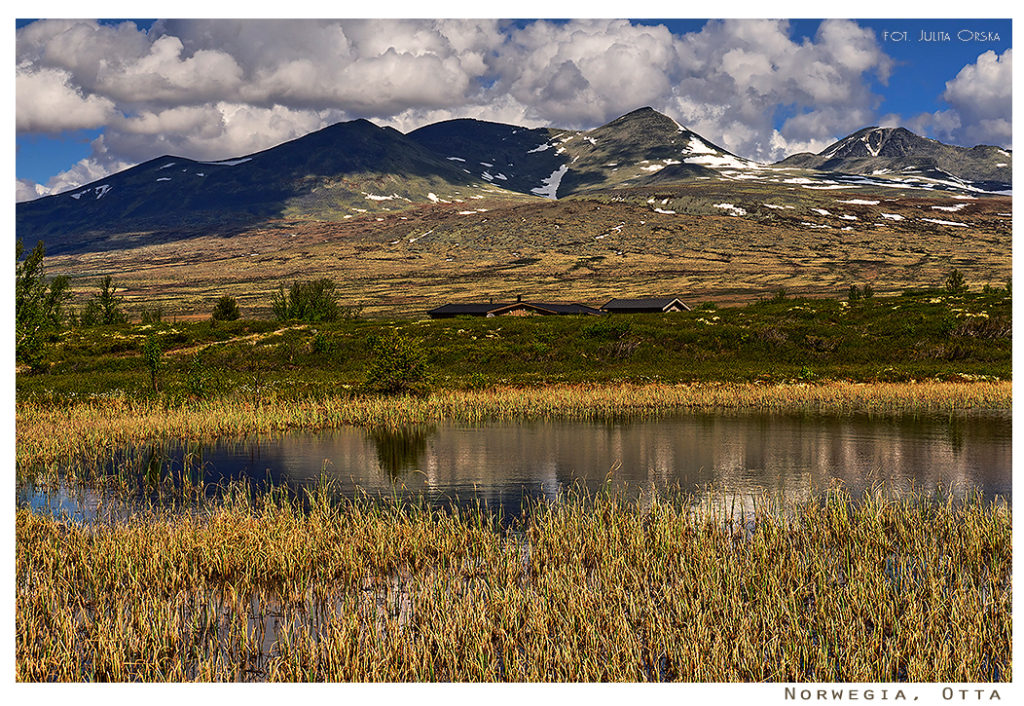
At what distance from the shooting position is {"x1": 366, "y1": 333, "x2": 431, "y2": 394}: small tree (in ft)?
165

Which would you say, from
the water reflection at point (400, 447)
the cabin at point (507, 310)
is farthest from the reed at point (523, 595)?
the cabin at point (507, 310)

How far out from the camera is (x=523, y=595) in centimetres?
1457

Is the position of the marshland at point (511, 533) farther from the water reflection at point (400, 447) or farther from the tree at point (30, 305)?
the tree at point (30, 305)

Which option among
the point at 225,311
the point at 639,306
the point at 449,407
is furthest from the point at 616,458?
the point at 639,306

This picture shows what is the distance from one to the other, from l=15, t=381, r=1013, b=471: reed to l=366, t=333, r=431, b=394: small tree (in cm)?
222

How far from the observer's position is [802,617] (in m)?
13.7

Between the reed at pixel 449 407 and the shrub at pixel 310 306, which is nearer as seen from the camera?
the reed at pixel 449 407

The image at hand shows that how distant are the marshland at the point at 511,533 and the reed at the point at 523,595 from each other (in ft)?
0.23

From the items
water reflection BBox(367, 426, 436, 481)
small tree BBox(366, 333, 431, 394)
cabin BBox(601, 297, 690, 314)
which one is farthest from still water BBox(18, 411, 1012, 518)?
cabin BBox(601, 297, 690, 314)

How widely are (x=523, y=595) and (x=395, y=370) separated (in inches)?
1438

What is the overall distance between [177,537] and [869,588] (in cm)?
1307

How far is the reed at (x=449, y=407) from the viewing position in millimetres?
35094

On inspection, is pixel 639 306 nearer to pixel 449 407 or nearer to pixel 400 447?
pixel 449 407

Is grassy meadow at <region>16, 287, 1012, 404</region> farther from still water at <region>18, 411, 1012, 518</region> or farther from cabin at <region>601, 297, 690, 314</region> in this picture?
cabin at <region>601, 297, 690, 314</region>
